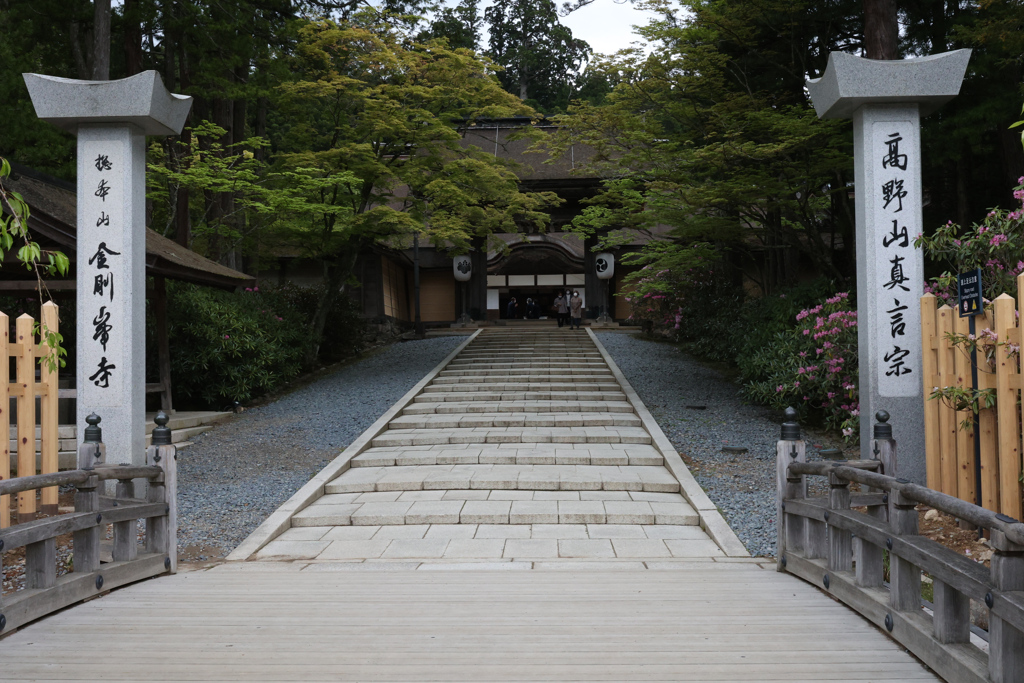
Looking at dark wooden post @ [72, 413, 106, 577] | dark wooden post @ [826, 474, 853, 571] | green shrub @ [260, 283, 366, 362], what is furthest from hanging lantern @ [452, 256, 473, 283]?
dark wooden post @ [826, 474, 853, 571]

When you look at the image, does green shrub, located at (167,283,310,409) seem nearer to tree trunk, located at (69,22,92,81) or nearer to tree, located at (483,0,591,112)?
tree trunk, located at (69,22,92,81)

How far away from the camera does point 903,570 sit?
3.54m

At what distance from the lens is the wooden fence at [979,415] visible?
471 cm

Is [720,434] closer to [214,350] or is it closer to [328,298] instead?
[214,350]

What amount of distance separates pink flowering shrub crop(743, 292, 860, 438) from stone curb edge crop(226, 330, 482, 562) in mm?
4976

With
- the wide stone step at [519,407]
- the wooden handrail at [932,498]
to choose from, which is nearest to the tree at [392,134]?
the wide stone step at [519,407]

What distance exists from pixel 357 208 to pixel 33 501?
978 cm

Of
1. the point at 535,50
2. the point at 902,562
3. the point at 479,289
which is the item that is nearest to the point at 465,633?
the point at 902,562

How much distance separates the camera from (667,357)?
1620 cm

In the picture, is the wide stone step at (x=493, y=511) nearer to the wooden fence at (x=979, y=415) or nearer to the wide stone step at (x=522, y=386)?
the wooden fence at (x=979, y=415)

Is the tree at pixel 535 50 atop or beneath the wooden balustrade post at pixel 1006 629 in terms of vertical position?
atop

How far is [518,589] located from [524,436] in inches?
202

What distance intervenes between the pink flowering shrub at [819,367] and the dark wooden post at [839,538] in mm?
3534

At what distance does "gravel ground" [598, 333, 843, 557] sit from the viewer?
664 centimetres
